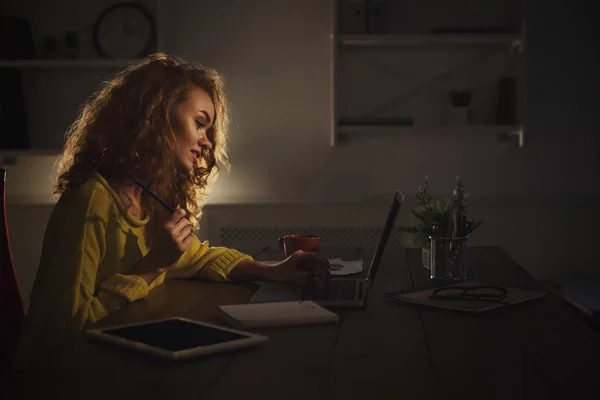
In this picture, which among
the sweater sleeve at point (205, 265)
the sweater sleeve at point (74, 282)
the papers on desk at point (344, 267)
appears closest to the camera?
the sweater sleeve at point (74, 282)

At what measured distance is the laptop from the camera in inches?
56.7

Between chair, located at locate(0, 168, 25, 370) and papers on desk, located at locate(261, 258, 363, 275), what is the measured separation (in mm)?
791

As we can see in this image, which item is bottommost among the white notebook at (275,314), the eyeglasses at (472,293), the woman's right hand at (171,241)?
the eyeglasses at (472,293)

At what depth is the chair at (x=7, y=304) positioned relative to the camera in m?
1.68

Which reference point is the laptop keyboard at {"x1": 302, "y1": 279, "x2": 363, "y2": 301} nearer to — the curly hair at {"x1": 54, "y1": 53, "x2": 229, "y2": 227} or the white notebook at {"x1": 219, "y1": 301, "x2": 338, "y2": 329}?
the white notebook at {"x1": 219, "y1": 301, "x2": 338, "y2": 329}

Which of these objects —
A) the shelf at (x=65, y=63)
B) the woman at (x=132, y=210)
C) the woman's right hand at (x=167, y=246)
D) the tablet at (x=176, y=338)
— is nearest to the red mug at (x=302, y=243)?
the woman at (x=132, y=210)

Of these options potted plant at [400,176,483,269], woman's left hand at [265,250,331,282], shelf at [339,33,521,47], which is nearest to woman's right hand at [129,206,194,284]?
woman's left hand at [265,250,331,282]

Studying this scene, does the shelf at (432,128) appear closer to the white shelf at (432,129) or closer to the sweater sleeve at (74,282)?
the white shelf at (432,129)

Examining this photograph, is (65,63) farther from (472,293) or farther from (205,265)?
(472,293)

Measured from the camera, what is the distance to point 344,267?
2.01 metres

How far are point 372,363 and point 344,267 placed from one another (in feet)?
3.32

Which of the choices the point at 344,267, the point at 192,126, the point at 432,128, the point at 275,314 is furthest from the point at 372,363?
the point at 432,128

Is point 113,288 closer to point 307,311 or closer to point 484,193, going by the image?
point 307,311

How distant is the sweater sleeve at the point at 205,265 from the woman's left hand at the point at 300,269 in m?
0.11
